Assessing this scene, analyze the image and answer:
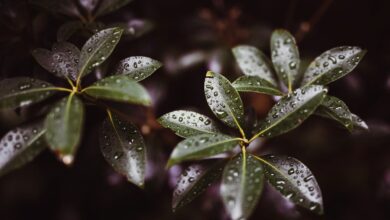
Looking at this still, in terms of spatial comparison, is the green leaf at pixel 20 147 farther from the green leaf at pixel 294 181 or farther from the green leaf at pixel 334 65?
the green leaf at pixel 334 65

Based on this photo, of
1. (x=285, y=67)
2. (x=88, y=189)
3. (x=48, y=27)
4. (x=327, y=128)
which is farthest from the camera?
(x=327, y=128)

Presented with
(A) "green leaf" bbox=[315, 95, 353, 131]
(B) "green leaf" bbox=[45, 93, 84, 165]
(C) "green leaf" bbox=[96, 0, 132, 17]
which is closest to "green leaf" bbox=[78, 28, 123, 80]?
(B) "green leaf" bbox=[45, 93, 84, 165]

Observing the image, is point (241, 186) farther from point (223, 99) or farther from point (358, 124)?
point (358, 124)

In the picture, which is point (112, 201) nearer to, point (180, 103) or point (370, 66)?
point (180, 103)

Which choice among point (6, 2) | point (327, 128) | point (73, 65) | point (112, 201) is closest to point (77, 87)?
point (73, 65)

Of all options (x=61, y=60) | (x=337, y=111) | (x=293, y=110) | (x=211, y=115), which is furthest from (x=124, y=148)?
(x=211, y=115)

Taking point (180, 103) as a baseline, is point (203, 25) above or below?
above

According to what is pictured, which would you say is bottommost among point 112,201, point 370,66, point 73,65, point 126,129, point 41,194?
point 41,194
